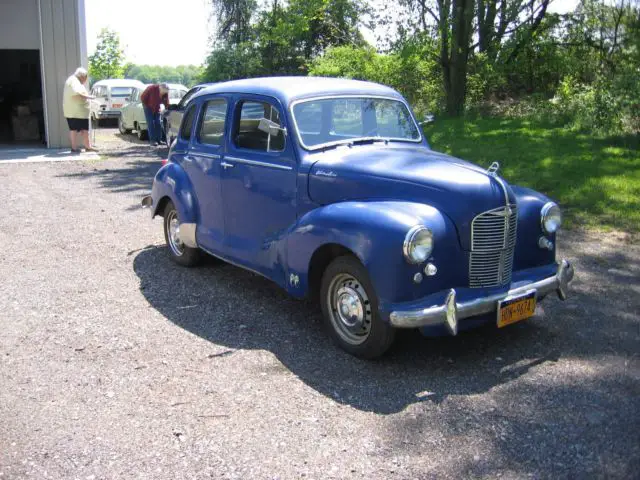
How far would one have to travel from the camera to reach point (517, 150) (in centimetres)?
1202

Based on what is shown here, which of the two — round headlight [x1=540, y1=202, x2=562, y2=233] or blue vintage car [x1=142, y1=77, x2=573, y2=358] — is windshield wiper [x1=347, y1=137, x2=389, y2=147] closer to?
blue vintage car [x1=142, y1=77, x2=573, y2=358]

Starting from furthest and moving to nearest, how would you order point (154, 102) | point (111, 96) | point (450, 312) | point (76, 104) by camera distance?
point (111, 96) < point (154, 102) < point (76, 104) < point (450, 312)

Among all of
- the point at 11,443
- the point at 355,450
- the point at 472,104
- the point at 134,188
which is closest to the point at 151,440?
the point at 11,443

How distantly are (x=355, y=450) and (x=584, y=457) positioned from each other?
1174 millimetres

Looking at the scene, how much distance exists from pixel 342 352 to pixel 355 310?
0.38m

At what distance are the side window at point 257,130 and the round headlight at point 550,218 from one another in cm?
211

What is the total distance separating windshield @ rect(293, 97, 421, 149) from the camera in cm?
543

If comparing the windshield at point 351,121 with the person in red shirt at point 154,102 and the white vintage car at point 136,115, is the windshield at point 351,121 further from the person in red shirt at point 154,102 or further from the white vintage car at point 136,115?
the white vintage car at point 136,115

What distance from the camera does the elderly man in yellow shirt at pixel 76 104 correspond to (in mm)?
14891

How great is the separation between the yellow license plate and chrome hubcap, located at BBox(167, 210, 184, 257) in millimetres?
3648

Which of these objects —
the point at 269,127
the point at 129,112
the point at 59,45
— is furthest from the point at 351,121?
the point at 129,112

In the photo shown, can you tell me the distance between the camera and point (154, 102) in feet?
56.1

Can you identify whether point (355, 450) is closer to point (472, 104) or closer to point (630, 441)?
point (630, 441)

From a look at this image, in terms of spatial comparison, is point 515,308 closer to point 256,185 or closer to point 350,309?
point 350,309
